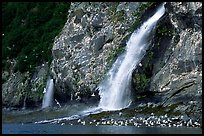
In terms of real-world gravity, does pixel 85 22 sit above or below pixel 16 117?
above

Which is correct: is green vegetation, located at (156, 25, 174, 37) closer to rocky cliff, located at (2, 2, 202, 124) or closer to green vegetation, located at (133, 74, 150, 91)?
rocky cliff, located at (2, 2, 202, 124)

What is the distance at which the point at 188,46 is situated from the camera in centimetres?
4612

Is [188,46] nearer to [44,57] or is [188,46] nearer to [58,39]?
[58,39]

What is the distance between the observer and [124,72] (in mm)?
51750

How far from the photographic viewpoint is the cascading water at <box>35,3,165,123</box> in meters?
50.0

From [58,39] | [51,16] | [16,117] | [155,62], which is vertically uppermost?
[51,16]

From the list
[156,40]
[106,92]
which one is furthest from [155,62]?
[106,92]

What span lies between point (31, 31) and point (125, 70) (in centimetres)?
3101

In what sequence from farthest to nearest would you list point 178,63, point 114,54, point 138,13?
point 138,13 < point 114,54 < point 178,63

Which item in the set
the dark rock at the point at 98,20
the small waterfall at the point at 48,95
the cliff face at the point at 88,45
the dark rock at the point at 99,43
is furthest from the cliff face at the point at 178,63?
the small waterfall at the point at 48,95

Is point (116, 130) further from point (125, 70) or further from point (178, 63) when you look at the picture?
point (125, 70)

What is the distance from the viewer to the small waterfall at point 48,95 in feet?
203

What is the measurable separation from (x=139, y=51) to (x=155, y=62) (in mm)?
3654

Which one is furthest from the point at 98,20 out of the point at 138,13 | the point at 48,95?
the point at 48,95
